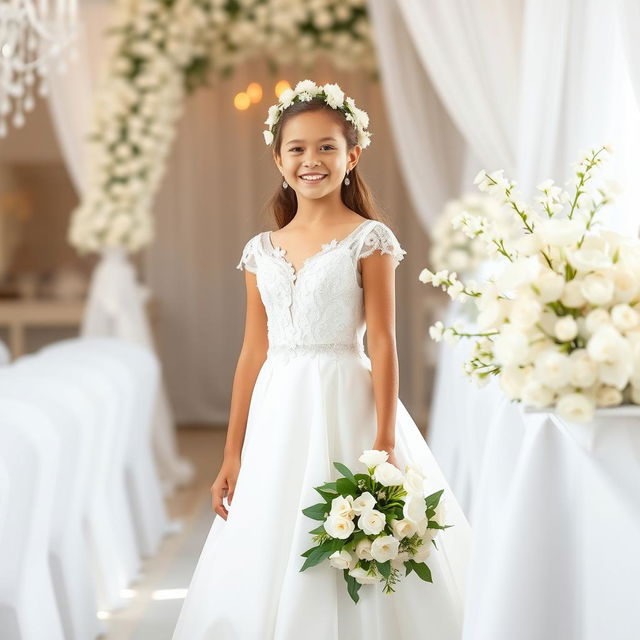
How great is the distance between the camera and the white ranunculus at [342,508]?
2.32 m

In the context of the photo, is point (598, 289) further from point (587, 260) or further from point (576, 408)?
point (576, 408)

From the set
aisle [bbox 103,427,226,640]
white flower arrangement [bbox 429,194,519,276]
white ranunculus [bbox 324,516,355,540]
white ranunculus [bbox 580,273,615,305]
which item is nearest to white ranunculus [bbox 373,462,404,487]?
white ranunculus [bbox 324,516,355,540]

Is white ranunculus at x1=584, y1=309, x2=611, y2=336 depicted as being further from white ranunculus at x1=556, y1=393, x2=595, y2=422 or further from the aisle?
the aisle

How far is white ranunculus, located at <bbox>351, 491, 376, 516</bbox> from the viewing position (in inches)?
91.7

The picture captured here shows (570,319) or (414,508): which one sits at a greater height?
(570,319)

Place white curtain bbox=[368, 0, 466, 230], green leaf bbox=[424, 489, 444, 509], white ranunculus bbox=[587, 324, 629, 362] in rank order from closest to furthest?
white ranunculus bbox=[587, 324, 629, 362], green leaf bbox=[424, 489, 444, 509], white curtain bbox=[368, 0, 466, 230]

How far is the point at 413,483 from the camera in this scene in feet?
7.78

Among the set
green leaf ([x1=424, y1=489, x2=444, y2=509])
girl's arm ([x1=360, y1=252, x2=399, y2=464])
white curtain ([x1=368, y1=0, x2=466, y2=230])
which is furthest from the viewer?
white curtain ([x1=368, y1=0, x2=466, y2=230])

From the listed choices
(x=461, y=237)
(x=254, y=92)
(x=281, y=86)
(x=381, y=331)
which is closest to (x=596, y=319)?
(x=381, y=331)

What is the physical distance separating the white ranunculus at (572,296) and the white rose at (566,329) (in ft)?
0.16

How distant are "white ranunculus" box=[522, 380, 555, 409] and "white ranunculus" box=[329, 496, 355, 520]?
0.66 m

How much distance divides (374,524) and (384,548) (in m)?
0.06

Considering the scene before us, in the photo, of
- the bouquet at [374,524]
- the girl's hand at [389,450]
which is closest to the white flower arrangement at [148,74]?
the girl's hand at [389,450]

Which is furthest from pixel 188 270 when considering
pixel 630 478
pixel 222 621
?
pixel 630 478
